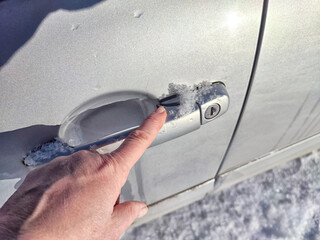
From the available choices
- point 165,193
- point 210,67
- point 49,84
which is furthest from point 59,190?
point 165,193

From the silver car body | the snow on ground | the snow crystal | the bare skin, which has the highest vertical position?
the silver car body

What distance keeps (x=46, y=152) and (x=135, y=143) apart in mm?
277

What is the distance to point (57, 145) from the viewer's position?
89 cm

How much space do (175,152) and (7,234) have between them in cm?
62

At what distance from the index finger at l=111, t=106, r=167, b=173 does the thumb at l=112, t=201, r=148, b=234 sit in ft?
0.45

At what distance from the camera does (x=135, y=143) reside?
848mm

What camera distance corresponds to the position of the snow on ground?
1.85 metres

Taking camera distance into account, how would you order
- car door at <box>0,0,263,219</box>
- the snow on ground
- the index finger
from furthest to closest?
the snow on ground → the index finger → car door at <box>0,0,263,219</box>

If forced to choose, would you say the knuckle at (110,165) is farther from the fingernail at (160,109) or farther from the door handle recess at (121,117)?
the fingernail at (160,109)

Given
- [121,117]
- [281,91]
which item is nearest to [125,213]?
[121,117]

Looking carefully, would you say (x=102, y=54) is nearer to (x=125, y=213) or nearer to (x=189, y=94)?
(x=189, y=94)

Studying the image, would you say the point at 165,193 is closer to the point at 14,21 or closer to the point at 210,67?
the point at 210,67

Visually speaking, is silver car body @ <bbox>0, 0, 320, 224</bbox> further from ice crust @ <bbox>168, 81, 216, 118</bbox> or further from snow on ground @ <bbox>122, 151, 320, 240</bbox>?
snow on ground @ <bbox>122, 151, 320, 240</bbox>

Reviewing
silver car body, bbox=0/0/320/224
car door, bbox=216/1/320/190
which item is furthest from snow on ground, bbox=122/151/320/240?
silver car body, bbox=0/0/320/224
